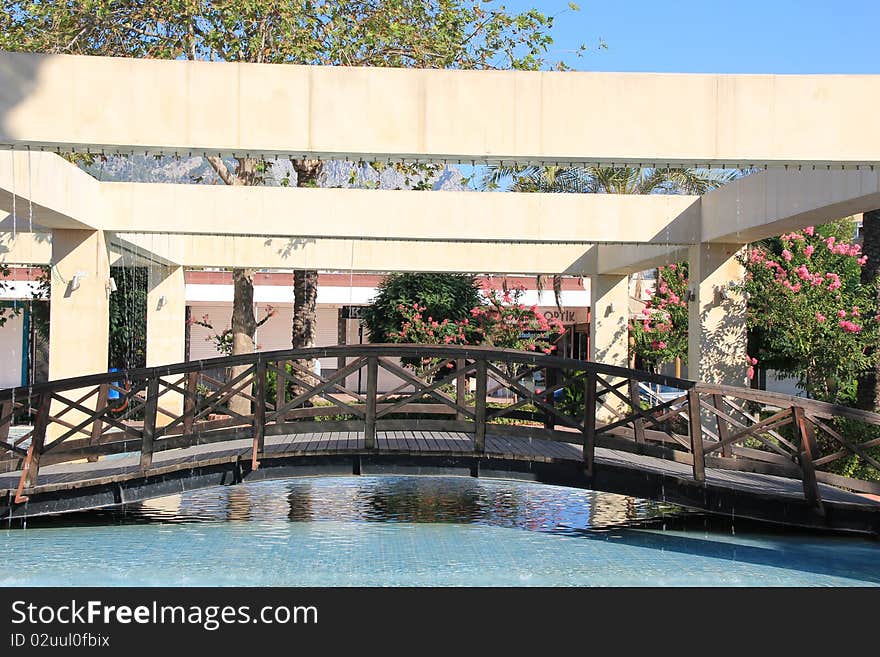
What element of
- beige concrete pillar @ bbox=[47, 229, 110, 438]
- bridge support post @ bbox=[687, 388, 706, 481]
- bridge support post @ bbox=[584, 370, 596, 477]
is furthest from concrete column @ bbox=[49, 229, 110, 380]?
bridge support post @ bbox=[687, 388, 706, 481]

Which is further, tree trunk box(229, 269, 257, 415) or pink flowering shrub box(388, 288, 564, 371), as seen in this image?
pink flowering shrub box(388, 288, 564, 371)

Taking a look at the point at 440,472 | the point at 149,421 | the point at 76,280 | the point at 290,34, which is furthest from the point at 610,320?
the point at 149,421

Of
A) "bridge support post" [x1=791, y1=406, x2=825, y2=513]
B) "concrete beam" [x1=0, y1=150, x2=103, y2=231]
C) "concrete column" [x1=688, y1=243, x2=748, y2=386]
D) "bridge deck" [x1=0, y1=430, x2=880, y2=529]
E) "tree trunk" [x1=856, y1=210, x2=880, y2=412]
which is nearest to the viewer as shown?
"bridge support post" [x1=791, y1=406, x2=825, y2=513]

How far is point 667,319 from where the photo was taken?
20.9 metres

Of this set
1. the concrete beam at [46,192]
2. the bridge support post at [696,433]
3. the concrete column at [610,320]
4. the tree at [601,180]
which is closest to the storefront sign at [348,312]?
the tree at [601,180]

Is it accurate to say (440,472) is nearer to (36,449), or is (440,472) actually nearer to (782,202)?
(36,449)

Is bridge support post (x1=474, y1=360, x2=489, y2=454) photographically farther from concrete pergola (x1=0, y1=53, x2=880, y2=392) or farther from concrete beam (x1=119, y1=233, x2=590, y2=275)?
concrete beam (x1=119, y1=233, x2=590, y2=275)

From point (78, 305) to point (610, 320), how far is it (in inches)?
481

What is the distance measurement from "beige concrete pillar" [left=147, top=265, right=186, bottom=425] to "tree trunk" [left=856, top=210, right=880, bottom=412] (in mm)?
14155

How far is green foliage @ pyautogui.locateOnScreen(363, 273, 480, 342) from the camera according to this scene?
24.3m

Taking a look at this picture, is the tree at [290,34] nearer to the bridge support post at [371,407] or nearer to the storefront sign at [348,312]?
the bridge support post at [371,407]

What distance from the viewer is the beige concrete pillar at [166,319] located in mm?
22031

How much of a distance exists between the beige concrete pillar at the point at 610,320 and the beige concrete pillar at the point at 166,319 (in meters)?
9.48

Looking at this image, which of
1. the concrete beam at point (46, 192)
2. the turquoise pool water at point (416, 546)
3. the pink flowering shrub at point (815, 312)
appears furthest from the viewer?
the pink flowering shrub at point (815, 312)
